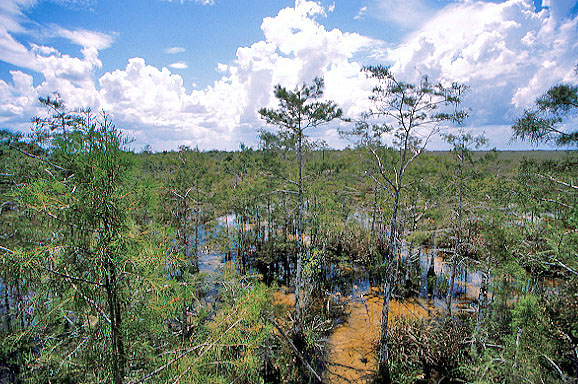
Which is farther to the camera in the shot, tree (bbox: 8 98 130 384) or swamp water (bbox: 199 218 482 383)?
swamp water (bbox: 199 218 482 383)

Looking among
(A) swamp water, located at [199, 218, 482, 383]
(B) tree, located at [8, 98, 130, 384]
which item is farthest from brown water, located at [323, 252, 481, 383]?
(B) tree, located at [8, 98, 130, 384]

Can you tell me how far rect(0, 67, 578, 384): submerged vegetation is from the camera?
314 cm

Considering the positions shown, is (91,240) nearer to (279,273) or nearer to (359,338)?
(359,338)

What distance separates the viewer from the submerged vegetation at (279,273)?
314 cm

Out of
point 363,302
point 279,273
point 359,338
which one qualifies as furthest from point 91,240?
point 279,273

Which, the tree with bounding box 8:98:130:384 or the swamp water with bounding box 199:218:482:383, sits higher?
the tree with bounding box 8:98:130:384

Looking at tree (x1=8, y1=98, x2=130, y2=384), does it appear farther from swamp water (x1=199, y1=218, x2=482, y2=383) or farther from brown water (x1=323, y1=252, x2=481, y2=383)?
brown water (x1=323, y1=252, x2=481, y2=383)

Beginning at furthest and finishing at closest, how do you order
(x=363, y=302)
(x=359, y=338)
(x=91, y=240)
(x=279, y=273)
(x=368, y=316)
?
(x=279, y=273) < (x=363, y=302) < (x=368, y=316) < (x=359, y=338) < (x=91, y=240)

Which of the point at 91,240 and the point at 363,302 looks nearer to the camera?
the point at 91,240

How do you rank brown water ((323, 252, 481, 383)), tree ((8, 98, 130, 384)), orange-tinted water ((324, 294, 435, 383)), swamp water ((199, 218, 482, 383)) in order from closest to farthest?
tree ((8, 98, 130, 384)) < orange-tinted water ((324, 294, 435, 383)) < brown water ((323, 252, 481, 383)) < swamp water ((199, 218, 482, 383))

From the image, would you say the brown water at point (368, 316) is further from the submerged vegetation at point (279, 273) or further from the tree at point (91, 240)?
the tree at point (91, 240)

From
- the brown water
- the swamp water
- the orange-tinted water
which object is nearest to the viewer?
the orange-tinted water

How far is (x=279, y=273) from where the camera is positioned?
57.1 ft

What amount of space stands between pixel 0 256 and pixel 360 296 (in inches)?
560
